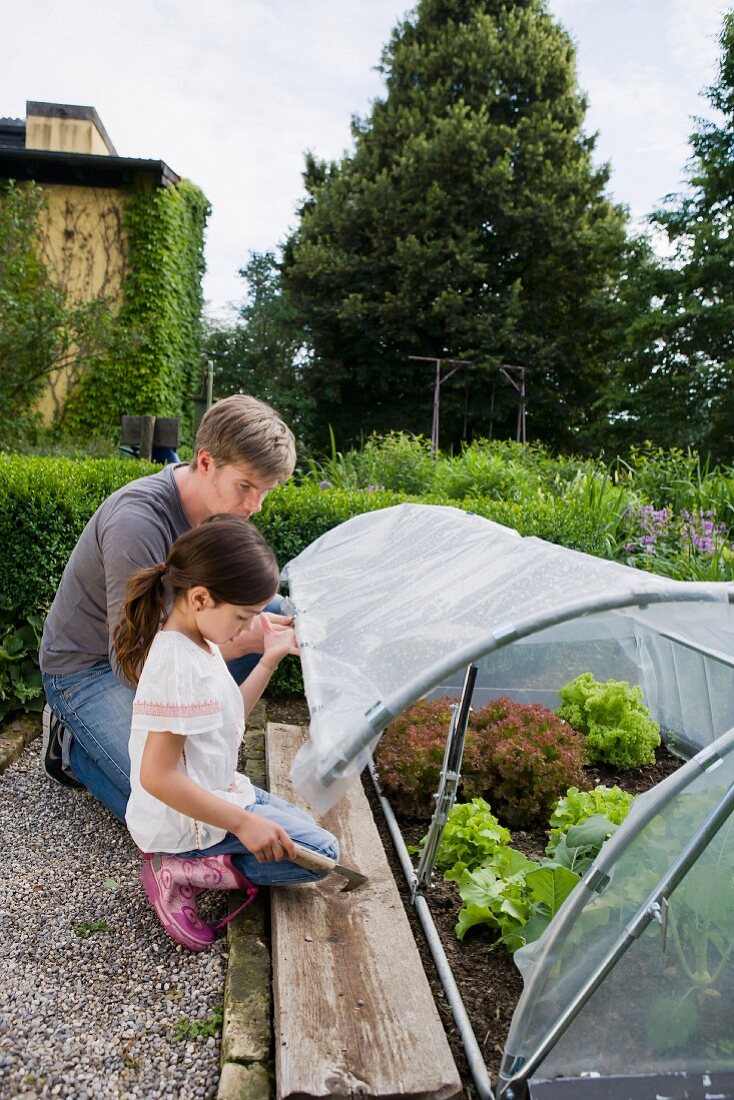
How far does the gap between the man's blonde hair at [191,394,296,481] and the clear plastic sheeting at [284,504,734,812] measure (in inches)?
18.6

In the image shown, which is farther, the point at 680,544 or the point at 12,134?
the point at 12,134

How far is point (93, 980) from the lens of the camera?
6.77 feet

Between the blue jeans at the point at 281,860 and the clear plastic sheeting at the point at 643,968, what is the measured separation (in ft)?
2.65

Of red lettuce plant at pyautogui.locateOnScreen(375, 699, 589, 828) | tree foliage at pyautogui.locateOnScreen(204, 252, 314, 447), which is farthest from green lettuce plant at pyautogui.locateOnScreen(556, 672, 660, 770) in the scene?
tree foliage at pyautogui.locateOnScreen(204, 252, 314, 447)

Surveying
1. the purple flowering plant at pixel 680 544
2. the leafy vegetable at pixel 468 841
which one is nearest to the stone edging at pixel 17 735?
the leafy vegetable at pixel 468 841

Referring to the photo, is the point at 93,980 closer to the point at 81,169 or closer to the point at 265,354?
the point at 81,169

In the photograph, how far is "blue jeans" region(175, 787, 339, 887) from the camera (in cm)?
224

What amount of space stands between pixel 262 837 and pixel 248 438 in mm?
1205

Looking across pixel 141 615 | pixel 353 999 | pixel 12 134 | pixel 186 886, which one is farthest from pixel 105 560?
pixel 12 134

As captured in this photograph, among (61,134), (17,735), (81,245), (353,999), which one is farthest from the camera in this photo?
(61,134)

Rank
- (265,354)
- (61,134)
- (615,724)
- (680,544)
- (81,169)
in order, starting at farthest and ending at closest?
(265,354)
(61,134)
(81,169)
(680,544)
(615,724)

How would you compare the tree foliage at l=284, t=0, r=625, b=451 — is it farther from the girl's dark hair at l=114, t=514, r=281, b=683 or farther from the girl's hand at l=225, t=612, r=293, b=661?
the girl's dark hair at l=114, t=514, r=281, b=683

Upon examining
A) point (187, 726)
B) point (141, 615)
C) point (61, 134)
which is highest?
point (61, 134)

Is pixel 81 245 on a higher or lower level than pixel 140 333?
higher
